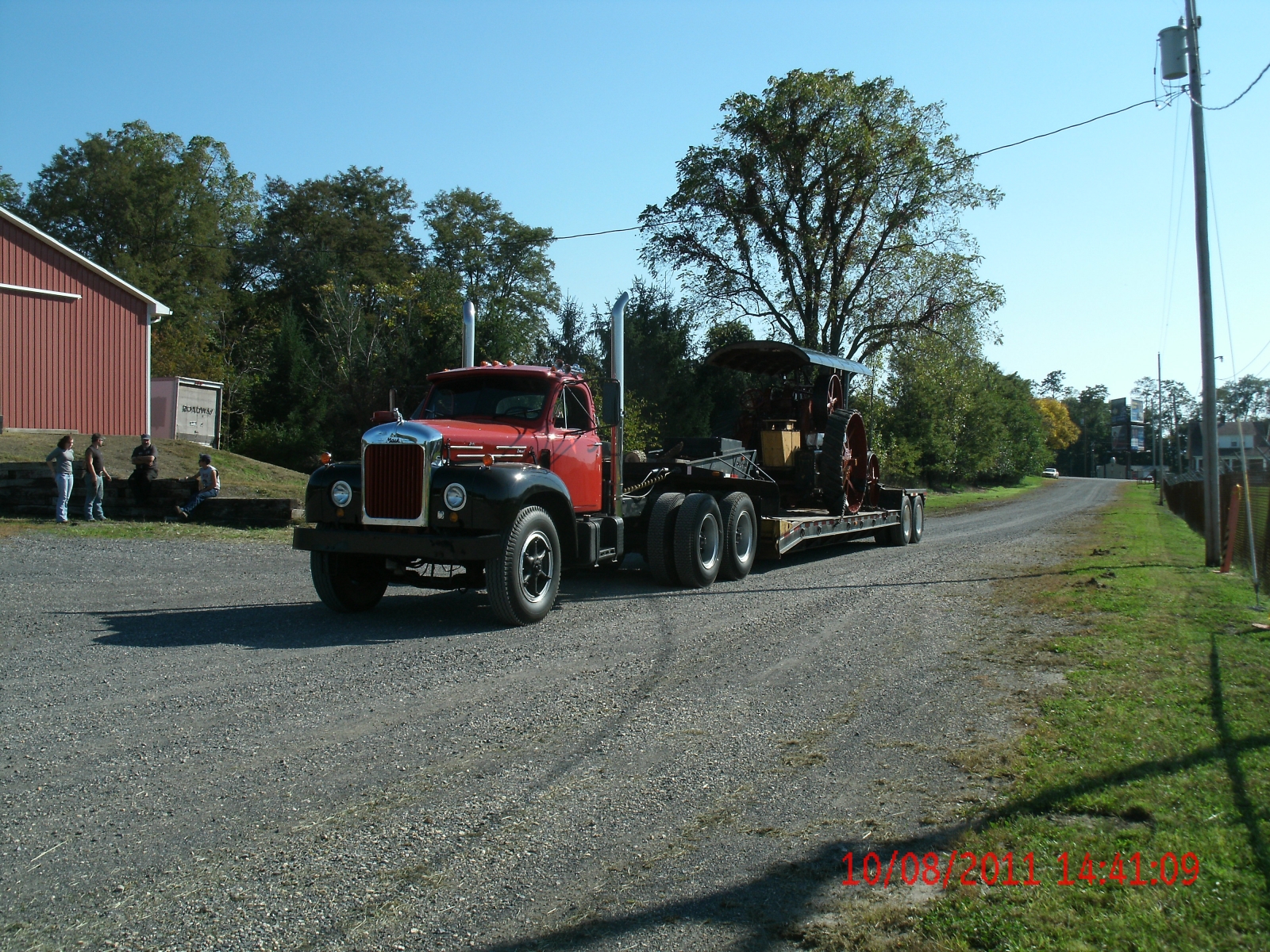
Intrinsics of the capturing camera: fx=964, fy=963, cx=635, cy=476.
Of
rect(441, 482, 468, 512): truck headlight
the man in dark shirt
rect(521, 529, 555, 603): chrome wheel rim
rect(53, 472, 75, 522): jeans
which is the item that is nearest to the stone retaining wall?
the man in dark shirt

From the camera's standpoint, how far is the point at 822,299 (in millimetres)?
35562

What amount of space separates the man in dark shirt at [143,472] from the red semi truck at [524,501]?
24.7 ft

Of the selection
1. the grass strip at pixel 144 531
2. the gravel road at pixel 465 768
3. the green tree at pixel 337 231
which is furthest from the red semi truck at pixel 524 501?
the green tree at pixel 337 231

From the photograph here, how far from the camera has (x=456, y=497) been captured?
8.13 meters

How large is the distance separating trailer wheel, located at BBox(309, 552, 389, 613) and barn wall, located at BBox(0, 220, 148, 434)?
18527 mm

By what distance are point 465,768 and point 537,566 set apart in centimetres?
405

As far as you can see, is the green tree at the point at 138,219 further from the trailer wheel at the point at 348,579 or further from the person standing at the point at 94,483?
the trailer wheel at the point at 348,579

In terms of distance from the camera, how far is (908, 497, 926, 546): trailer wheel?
18.2 m

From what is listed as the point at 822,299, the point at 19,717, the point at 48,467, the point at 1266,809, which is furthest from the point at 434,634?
the point at 822,299

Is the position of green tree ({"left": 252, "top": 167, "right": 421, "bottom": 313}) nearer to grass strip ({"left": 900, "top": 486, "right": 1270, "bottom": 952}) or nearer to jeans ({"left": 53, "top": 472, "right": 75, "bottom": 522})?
jeans ({"left": 53, "top": 472, "right": 75, "bottom": 522})

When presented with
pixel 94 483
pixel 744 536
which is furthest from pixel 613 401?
pixel 94 483

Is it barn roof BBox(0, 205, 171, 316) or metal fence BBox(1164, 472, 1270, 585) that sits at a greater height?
barn roof BBox(0, 205, 171, 316)

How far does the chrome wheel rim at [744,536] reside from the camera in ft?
39.7

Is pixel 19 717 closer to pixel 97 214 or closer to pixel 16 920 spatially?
pixel 16 920
